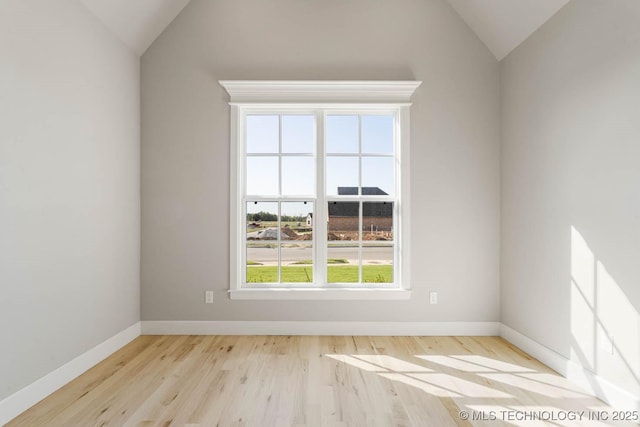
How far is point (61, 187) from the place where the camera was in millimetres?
2699

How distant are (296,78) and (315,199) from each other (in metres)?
1.22

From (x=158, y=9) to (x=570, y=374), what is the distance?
14.9 feet

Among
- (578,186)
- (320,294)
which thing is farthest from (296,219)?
(578,186)

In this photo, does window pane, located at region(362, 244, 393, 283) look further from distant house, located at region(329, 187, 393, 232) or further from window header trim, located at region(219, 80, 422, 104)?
Result: window header trim, located at region(219, 80, 422, 104)

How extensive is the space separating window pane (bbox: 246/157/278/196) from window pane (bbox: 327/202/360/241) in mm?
636

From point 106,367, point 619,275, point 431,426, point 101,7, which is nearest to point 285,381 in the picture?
point 431,426

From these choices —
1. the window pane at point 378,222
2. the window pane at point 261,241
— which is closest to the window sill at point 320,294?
the window pane at point 261,241

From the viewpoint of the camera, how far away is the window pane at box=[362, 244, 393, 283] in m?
3.98

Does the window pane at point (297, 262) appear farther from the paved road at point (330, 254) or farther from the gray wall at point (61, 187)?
the gray wall at point (61, 187)

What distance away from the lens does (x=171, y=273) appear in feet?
12.6

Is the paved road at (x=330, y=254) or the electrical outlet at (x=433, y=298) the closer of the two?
the electrical outlet at (x=433, y=298)

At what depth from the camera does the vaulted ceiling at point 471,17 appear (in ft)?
10.2

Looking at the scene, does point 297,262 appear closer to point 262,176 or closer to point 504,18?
point 262,176

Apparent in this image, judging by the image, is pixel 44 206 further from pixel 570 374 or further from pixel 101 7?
pixel 570 374
